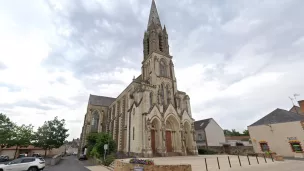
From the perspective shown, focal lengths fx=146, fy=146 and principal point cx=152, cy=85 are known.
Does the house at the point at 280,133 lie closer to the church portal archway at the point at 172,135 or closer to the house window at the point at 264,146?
the house window at the point at 264,146

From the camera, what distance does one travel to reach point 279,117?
20938mm

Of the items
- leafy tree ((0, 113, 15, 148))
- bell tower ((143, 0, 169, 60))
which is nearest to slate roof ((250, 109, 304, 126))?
bell tower ((143, 0, 169, 60))

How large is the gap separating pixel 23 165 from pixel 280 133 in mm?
29155

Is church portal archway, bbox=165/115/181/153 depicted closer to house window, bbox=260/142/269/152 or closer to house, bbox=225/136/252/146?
house window, bbox=260/142/269/152

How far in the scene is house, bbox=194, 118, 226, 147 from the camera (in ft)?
104

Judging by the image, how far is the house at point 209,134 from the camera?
104 ft

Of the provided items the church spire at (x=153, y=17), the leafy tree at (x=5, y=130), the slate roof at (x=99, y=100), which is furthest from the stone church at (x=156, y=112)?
the leafy tree at (x=5, y=130)

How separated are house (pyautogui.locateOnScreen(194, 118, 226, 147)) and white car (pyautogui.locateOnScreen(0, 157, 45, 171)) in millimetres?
28644

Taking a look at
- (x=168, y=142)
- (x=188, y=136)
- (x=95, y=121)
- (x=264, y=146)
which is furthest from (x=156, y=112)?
(x=95, y=121)

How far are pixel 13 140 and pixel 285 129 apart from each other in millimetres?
45373

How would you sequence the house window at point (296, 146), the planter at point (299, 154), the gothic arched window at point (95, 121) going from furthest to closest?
the gothic arched window at point (95, 121) → the house window at point (296, 146) → the planter at point (299, 154)

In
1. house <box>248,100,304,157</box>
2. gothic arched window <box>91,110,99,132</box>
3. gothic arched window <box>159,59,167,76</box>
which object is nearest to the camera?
house <box>248,100,304,157</box>

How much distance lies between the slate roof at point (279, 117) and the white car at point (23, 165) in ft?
93.4

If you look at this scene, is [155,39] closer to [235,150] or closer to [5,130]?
[235,150]
